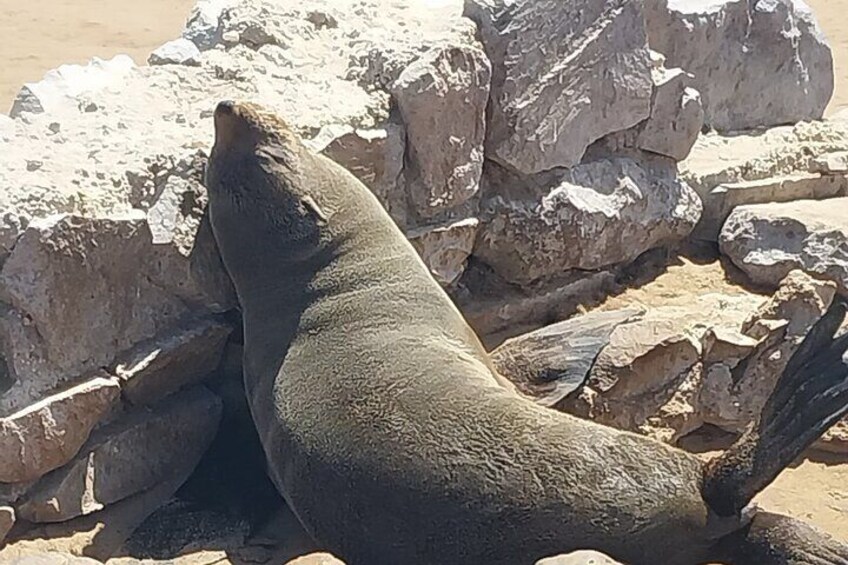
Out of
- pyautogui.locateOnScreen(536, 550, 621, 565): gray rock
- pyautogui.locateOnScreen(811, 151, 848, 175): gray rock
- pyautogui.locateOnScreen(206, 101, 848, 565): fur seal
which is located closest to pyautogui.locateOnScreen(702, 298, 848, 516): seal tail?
pyautogui.locateOnScreen(206, 101, 848, 565): fur seal

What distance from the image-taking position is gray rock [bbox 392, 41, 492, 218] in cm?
598

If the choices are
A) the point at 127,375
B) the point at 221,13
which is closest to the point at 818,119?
the point at 221,13

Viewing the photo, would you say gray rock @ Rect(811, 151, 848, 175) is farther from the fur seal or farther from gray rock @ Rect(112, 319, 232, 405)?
gray rock @ Rect(112, 319, 232, 405)

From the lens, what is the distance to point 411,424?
4543 mm

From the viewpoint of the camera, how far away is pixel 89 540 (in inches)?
203

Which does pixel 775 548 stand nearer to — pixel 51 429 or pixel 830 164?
pixel 51 429

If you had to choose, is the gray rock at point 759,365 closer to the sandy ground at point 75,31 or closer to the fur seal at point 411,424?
the fur seal at point 411,424

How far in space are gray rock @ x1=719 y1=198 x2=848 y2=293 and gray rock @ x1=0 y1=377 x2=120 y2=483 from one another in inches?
120

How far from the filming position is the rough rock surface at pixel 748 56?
7434mm

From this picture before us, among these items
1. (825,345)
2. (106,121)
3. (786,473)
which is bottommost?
(786,473)

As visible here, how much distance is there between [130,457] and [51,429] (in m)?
0.38

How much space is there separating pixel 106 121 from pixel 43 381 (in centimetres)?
111

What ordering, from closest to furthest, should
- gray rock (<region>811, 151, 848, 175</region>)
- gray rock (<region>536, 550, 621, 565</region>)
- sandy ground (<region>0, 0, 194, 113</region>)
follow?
gray rock (<region>536, 550, 621, 565</region>), gray rock (<region>811, 151, 848, 175</region>), sandy ground (<region>0, 0, 194, 113</region>)

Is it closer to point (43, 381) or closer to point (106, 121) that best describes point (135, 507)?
point (43, 381)
